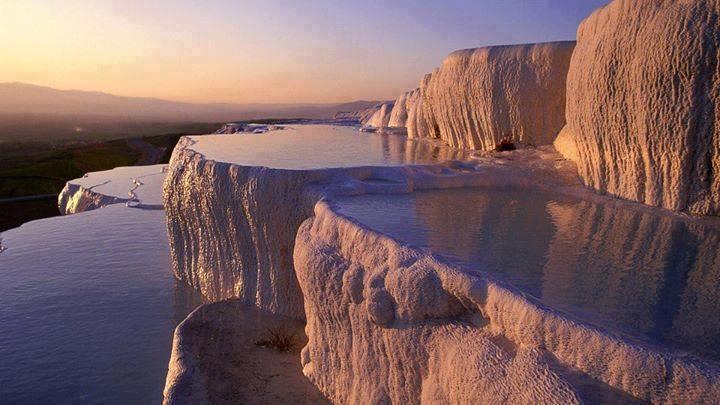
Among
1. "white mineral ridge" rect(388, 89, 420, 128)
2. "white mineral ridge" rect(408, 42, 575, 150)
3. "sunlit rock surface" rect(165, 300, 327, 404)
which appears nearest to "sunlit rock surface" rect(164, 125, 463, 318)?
"sunlit rock surface" rect(165, 300, 327, 404)

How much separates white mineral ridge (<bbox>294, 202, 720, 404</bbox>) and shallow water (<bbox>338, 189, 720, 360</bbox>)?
0.60ft

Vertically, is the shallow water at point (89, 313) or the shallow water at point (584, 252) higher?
the shallow water at point (584, 252)

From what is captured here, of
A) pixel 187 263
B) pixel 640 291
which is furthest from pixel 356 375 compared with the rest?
pixel 187 263

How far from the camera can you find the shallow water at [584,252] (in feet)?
8.61

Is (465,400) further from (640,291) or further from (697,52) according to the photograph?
(697,52)

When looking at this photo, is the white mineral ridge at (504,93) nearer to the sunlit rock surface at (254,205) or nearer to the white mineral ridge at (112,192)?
the sunlit rock surface at (254,205)

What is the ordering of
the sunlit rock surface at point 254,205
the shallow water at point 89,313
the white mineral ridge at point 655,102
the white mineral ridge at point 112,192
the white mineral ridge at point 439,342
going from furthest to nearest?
the white mineral ridge at point 112,192 < the sunlit rock surface at point 254,205 < the shallow water at point 89,313 < the white mineral ridge at point 655,102 < the white mineral ridge at point 439,342

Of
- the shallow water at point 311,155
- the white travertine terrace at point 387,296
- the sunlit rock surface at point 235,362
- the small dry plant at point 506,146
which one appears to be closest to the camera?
the white travertine terrace at point 387,296

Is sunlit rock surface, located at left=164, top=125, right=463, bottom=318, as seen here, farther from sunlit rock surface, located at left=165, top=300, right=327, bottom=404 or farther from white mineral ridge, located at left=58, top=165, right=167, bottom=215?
white mineral ridge, located at left=58, top=165, right=167, bottom=215

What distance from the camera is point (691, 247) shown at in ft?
12.6

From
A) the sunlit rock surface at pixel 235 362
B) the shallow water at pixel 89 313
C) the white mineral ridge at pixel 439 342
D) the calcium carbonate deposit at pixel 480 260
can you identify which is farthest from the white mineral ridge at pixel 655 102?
the shallow water at pixel 89 313

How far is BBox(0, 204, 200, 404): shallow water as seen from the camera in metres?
5.69

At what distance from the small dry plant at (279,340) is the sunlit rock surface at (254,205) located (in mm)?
486

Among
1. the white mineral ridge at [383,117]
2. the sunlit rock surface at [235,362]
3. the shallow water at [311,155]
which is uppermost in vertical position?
the white mineral ridge at [383,117]
